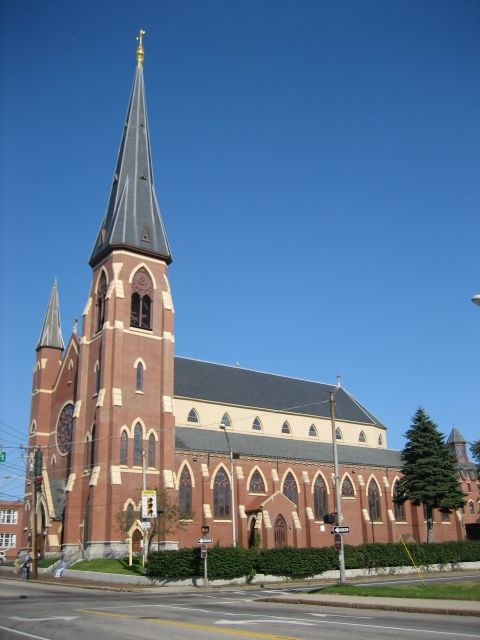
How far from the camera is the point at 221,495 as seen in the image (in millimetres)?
54969

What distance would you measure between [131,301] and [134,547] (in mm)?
19264

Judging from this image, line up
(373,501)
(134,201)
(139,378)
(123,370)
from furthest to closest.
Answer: (373,501) < (134,201) < (139,378) < (123,370)

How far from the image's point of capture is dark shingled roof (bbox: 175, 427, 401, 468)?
184ft

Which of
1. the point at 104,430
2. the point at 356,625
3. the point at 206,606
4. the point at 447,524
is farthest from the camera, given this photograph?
the point at 447,524

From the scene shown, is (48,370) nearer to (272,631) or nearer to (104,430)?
(104,430)

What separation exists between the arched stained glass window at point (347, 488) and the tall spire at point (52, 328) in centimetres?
3061

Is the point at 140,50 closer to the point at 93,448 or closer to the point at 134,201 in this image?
the point at 134,201

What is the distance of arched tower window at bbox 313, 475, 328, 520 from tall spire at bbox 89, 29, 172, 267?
25185mm

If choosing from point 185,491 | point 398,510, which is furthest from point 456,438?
point 185,491

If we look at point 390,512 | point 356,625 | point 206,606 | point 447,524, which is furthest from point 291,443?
point 356,625

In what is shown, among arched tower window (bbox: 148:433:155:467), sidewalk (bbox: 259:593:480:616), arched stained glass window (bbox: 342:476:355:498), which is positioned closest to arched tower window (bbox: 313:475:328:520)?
arched stained glass window (bbox: 342:476:355:498)

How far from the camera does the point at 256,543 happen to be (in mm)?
53469

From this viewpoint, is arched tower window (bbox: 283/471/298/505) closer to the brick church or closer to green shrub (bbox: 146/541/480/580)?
the brick church

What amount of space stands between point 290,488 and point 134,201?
29.4 meters
